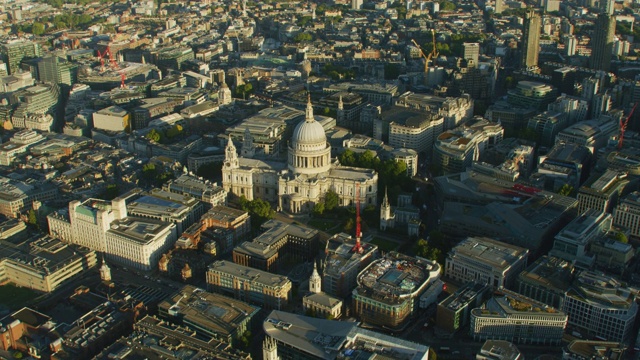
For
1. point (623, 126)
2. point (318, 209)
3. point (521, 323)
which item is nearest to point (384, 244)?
point (318, 209)

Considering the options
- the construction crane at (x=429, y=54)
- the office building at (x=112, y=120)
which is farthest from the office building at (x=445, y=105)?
the office building at (x=112, y=120)

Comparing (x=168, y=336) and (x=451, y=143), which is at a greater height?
(x=451, y=143)

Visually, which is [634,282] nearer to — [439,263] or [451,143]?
[439,263]

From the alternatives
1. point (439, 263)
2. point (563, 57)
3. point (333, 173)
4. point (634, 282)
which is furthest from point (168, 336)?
point (563, 57)

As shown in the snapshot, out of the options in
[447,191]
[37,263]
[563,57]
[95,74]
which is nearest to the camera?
[37,263]

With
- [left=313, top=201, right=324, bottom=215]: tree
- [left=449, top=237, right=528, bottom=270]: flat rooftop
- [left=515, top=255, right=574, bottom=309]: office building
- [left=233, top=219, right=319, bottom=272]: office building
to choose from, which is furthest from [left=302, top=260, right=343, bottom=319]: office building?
[left=313, top=201, right=324, bottom=215]: tree
